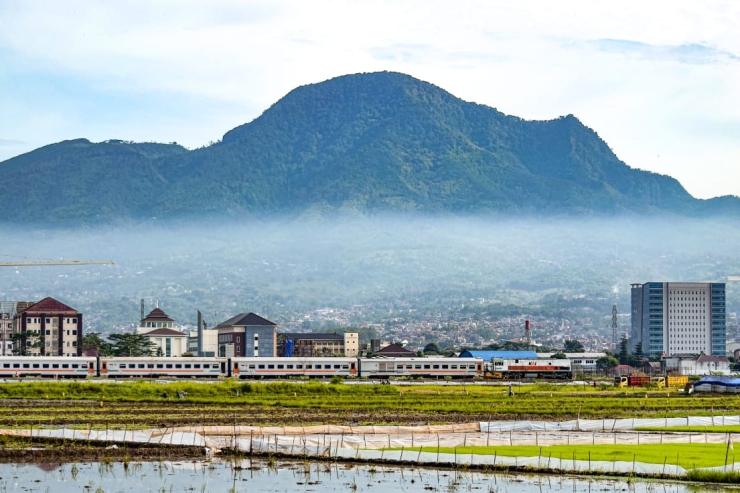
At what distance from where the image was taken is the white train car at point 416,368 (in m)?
88.4

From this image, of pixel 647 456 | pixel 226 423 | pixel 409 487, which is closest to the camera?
pixel 409 487

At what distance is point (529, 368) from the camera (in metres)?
94.9

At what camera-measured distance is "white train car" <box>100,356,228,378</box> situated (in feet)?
277

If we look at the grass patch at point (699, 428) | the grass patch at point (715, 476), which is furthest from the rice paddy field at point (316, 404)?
the grass patch at point (715, 476)

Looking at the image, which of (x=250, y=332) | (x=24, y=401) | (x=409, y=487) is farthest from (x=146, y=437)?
(x=250, y=332)

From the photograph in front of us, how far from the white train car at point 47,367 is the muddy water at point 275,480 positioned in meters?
51.9

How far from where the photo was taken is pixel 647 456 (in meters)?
34.2

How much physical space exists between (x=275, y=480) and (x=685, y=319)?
166m

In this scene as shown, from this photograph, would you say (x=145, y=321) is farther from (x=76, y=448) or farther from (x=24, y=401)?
(x=76, y=448)

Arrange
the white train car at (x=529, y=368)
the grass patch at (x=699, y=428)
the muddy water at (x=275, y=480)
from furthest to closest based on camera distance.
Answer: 1. the white train car at (x=529, y=368)
2. the grass patch at (x=699, y=428)
3. the muddy water at (x=275, y=480)

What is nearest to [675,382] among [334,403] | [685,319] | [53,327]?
[334,403]

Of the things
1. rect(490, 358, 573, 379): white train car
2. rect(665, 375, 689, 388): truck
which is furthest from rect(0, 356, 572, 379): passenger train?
rect(665, 375, 689, 388): truck

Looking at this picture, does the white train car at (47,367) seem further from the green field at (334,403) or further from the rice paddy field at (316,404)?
the rice paddy field at (316,404)

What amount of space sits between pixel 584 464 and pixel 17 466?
1461cm
